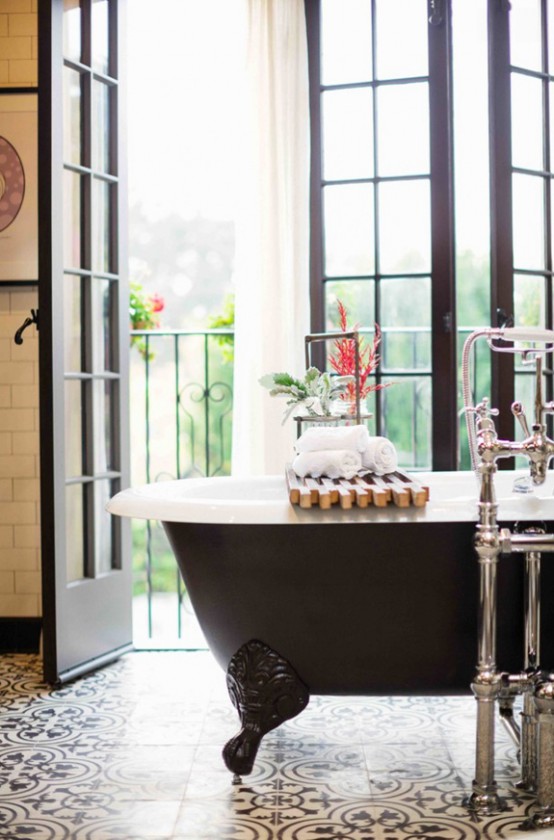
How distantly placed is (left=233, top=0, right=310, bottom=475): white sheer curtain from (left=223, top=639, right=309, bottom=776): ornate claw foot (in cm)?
131

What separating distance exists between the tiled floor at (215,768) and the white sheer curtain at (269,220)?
3.36 ft

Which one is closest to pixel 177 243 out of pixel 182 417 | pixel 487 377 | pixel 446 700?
pixel 182 417

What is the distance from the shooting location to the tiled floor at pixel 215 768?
2.11m

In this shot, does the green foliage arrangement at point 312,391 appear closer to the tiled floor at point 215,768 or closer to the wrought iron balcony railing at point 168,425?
the tiled floor at point 215,768

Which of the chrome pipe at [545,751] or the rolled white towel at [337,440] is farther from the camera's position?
the rolled white towel at [337,440]

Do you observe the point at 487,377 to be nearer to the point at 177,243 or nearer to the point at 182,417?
the point at 182,417

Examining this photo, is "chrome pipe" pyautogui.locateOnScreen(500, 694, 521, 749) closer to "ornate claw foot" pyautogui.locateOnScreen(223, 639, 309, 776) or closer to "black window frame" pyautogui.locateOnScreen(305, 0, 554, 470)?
"ornate claw foot" pyautogui.locateOnScreen(223, 639, 309, 776)

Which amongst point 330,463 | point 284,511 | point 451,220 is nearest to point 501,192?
point 451,220

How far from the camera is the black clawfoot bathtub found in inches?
90.4

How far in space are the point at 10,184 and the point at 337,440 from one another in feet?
5.79

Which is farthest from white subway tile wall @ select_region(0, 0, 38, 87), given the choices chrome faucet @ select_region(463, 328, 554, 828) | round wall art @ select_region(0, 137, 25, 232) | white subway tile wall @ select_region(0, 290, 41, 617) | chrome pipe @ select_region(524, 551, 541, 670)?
chrome pipe @ select_region(524, 551, 541, 670)

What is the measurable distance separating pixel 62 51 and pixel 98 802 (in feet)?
7.66

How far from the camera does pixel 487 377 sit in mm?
6750

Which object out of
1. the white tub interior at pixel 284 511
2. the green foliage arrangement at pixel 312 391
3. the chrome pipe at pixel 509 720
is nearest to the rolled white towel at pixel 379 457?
the white tub interior at pixel 284 511
